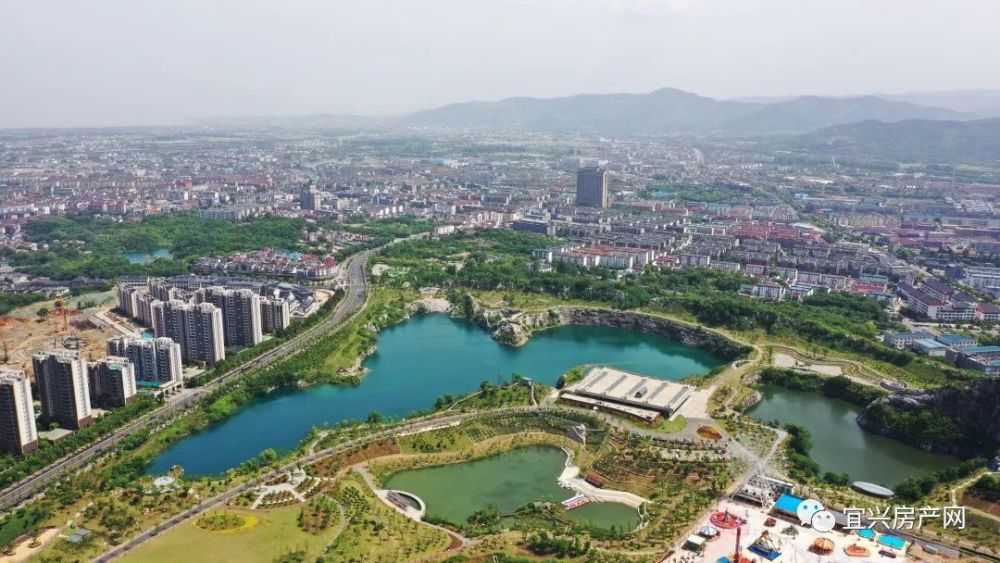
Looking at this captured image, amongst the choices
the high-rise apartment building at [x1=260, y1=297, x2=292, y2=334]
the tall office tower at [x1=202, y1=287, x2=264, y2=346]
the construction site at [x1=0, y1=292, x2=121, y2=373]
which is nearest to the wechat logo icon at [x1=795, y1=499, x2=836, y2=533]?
the tall office tower at [x1=202, y1=287, x2=264, y2=346]

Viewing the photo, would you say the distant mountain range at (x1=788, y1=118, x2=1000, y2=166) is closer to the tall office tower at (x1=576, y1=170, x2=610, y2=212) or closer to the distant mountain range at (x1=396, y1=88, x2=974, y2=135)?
the distant mountain range at (x1=396, y1=88, x2=974, y2=135)

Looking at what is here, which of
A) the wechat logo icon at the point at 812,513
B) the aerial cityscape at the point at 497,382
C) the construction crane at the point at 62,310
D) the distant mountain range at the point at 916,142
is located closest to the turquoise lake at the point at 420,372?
the aerial cityscape at the point at 497,382

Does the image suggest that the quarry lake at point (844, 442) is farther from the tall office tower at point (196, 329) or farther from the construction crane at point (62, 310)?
the construction crane at point (62, 310)

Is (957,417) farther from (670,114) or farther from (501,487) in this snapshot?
(670,114)

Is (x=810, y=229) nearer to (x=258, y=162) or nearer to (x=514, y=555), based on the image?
(x=514, y=555)

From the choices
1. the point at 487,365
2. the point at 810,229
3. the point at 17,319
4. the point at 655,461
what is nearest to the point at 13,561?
the point at 655,461

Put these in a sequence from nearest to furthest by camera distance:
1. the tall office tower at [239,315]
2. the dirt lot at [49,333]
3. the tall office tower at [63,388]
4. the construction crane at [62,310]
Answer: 1. the tall office tower at [63,388]
2. the dirt lot at [49,333]
3. the tall office tower at [239,315]
4. the construction crane at [62,310]

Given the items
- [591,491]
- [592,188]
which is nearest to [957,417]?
[591,491]
